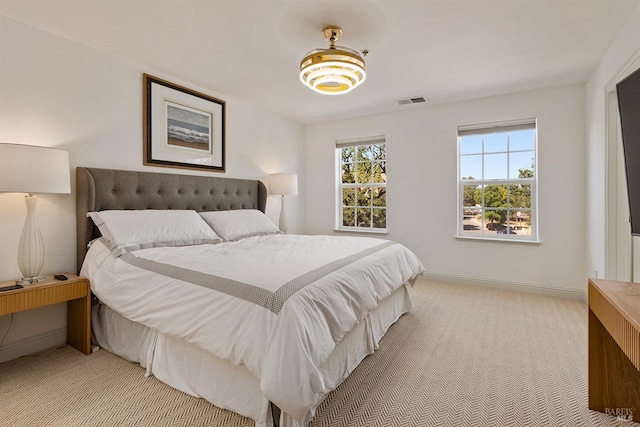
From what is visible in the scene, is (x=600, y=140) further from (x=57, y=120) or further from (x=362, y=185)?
(x=57, y=120)

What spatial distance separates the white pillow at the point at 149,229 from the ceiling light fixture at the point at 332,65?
1.65 m

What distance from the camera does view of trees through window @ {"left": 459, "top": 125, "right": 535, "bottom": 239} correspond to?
3805 mm

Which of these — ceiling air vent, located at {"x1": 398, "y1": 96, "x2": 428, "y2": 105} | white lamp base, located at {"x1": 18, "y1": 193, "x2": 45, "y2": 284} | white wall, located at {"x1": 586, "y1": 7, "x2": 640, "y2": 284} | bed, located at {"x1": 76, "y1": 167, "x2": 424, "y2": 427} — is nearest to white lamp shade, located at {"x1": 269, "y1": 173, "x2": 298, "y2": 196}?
bed, located at {"x1": 76, "y1": 167, "x2": 424, "y2": 427}

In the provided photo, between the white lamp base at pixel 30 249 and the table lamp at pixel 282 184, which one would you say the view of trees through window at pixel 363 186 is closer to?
the table lamp at pixel 282 184

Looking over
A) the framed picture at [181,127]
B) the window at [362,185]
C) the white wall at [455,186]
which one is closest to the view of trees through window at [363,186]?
the window at [362,185]

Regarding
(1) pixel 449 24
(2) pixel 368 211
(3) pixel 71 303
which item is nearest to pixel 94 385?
(3) pixel 71 303

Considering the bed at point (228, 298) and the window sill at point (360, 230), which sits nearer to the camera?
the bed at point (228, 298)

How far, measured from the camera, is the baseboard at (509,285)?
3524mm

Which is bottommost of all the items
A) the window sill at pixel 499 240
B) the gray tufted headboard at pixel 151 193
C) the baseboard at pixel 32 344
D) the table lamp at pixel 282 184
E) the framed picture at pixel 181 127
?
the baseboard at pixel 32 344

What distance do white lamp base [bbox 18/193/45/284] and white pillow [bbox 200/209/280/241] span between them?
136 centimetres

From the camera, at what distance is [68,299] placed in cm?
217

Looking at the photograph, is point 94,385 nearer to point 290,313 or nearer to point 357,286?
point 290,313

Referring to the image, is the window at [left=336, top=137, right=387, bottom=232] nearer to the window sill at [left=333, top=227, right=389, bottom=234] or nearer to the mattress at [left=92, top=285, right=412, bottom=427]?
the window sill at [left=333, top=227, right=389, bottom=234]

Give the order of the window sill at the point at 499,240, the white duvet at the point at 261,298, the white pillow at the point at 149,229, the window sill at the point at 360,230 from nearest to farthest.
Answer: the white duvet at the point at 261,298, the white pillow at the point at 149,229, the window sill at the point at 499,240, the window sill at the point at 360,230
